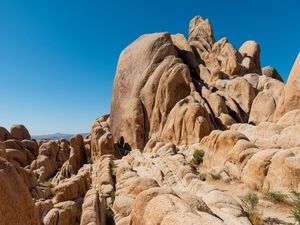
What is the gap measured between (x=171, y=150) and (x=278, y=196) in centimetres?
1792

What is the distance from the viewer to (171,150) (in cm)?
3188

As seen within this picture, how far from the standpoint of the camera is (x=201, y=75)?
52.5 m

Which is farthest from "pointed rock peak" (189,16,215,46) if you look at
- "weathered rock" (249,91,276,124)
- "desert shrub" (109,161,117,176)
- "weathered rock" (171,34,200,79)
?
"desert shrub" (109,161,117,176)

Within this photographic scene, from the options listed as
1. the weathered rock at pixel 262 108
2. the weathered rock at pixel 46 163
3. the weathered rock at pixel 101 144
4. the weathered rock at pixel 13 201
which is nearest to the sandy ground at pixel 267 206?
the weathered rock at pixel 13 201

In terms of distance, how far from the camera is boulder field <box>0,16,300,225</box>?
1027cm

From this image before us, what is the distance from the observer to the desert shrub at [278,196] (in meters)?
14.4

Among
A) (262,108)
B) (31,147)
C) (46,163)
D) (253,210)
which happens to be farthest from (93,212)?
(31,147)

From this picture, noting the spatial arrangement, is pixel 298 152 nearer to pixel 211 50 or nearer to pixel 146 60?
pixel 146 60

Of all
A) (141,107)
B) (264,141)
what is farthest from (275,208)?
(141,107)

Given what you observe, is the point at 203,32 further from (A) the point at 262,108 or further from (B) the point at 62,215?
(B) the point at 62,215

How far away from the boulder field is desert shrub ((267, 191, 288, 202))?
1.58 ft

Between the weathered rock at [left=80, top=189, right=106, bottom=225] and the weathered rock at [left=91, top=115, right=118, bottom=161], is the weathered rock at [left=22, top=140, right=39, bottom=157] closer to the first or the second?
the weathered rock at [left=91, top=115, right=118, bottom=161]

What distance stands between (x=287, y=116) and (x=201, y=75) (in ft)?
96.8

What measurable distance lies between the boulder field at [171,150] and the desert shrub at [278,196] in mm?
482
